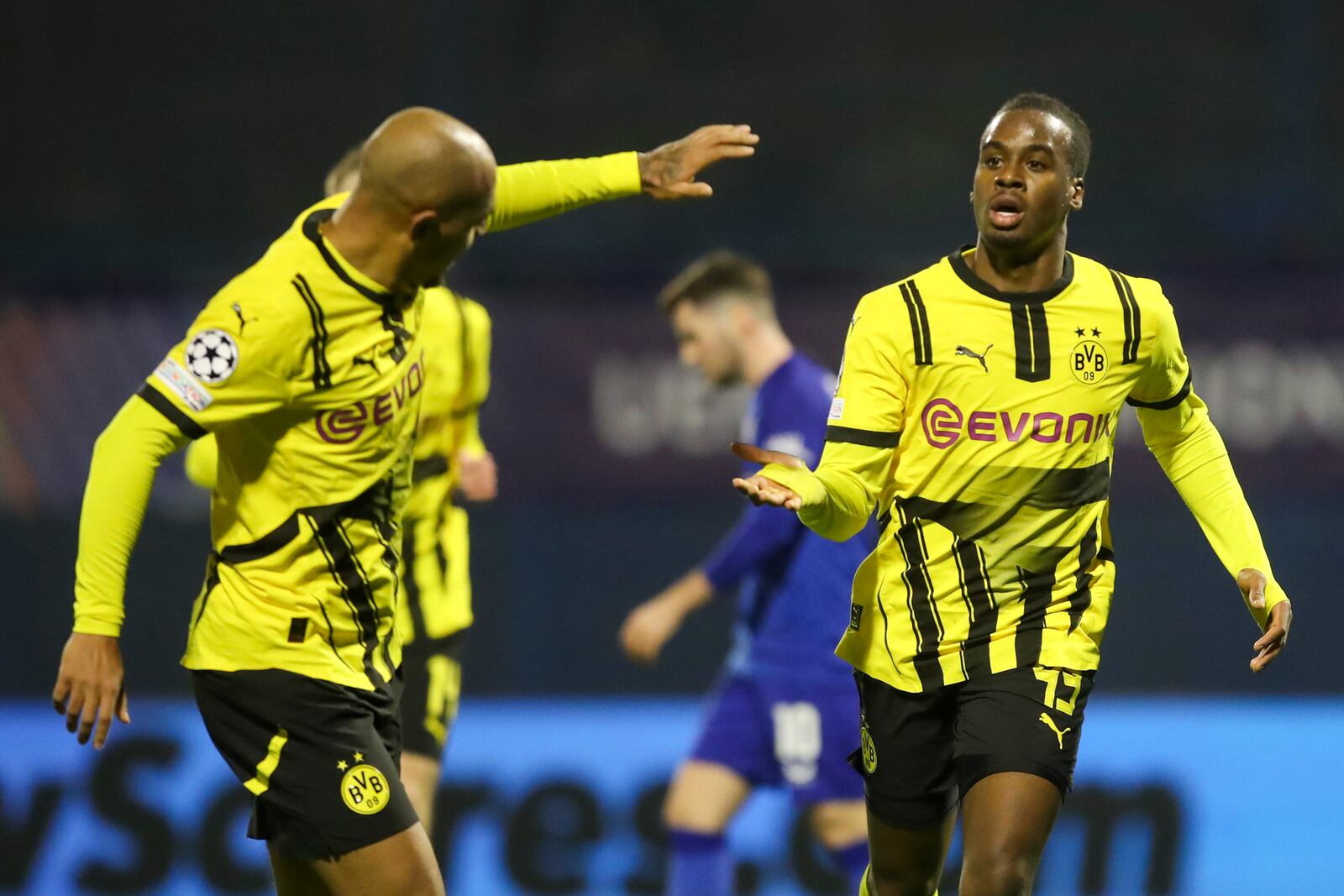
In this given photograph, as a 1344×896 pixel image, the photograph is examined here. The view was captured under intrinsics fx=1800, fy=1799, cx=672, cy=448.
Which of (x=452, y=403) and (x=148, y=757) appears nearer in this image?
(x=452, y=403)

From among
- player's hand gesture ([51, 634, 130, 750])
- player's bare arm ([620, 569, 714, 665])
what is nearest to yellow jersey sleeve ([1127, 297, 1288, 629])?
player's bare arm ([620, 569, 714, 665])

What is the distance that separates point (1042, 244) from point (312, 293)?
1.51 metres

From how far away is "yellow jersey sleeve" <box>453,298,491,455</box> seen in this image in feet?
16.5

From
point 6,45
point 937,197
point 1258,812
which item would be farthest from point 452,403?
point 6,45

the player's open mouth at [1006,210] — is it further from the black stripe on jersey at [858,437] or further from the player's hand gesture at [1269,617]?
the player's hand gesture at [1269,617]

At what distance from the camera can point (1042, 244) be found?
3.77 metres

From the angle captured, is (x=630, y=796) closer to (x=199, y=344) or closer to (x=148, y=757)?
(x=148, y=757)

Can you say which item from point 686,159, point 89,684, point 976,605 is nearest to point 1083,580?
point 976,605

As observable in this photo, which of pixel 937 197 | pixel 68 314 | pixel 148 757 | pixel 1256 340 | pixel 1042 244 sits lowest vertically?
pixel 148 757

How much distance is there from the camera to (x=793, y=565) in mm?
5262

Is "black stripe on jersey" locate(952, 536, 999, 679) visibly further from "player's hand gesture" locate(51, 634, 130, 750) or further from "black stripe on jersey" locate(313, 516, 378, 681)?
"player's hand gesture" locate(51, 634, 130, 750)

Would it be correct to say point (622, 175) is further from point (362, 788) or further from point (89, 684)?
point (89, 684)

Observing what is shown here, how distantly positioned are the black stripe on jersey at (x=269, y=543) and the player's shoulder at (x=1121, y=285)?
1.71 metres

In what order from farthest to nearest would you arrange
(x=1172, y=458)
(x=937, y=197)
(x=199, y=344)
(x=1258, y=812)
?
(x=937, y=197)
(x=1258, y=812)
(x=1172, y=458)
(x=199, y=344)
